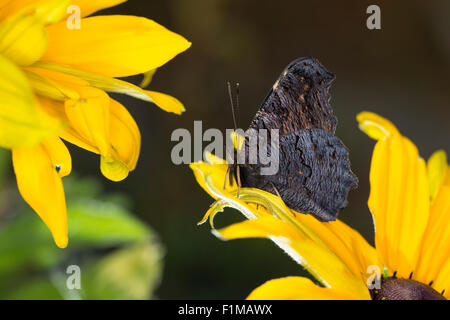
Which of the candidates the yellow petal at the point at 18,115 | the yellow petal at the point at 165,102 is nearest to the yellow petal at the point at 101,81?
the yellow petal at the point at 165,102

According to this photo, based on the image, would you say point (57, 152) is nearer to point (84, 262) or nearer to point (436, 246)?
point (436, 246)

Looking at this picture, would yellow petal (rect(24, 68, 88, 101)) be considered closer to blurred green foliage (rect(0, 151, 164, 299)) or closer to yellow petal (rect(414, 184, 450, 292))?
yellow petal (rect(414, 184, 450, 292))

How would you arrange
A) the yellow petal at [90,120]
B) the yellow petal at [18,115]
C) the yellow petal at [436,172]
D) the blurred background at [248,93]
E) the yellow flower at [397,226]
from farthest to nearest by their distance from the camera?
the blurred background at [248,93], the yellow petal at [436,172], the yellow flower at [397,226], the yellow petal at [90,120], the yellow petal at [18,115]

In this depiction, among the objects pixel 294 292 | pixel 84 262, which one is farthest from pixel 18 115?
pixel 84 262

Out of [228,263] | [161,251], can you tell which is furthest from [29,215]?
[228,263]

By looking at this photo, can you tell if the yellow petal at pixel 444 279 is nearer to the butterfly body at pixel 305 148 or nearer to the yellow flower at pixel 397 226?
the yellow flower at pixel 397 226

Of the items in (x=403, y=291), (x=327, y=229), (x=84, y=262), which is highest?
(x=327, y=229)
